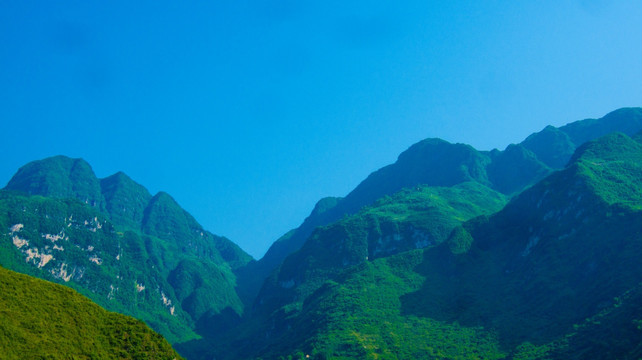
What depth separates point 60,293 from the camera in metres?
85.7

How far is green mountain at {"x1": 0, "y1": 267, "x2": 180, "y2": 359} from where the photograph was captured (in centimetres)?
7369

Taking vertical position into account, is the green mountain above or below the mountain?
above

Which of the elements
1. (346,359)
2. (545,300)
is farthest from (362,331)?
(545,300)

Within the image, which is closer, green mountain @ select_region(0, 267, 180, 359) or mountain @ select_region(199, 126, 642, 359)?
green mountain @ select_region(0, 267, 180, 359)

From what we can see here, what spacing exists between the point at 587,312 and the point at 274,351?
302 feet

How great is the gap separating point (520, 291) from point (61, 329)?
122m

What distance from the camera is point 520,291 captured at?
16225 centimetres

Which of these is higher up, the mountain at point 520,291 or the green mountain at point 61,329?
the green mountain at point 61,329

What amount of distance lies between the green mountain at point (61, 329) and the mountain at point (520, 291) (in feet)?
245

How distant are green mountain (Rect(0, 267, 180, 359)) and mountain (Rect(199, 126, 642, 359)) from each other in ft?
245

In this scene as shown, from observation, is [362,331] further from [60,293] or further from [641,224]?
[60,293]

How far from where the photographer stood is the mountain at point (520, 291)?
132000 mm

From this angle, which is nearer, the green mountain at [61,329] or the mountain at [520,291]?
the green mountain at [61,329]

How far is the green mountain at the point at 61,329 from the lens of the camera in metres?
73.7
